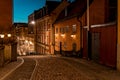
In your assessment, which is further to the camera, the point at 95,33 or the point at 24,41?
the point at 24,41

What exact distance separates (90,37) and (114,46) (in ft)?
20.4

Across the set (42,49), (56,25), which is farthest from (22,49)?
(56,25)

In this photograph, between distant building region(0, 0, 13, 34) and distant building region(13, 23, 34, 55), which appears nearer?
distant building region(0, 0, 13, 34)

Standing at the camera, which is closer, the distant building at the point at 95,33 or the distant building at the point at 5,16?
the distant building at the point at 95,33

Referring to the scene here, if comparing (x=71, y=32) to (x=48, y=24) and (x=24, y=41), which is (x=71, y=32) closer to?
(x=48, y=24)

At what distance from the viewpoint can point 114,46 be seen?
17344 millimetres

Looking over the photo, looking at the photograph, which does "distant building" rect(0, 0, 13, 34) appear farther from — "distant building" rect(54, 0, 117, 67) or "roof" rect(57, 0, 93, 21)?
"roof" rect(57, 0, 93, 21)

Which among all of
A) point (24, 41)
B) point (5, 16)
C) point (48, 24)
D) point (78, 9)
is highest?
point (78, 9)

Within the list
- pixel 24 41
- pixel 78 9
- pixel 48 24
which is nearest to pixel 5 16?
pixel 78 9

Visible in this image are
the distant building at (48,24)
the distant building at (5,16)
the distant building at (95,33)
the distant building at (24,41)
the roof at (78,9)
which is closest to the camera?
the distant building at (95,33)

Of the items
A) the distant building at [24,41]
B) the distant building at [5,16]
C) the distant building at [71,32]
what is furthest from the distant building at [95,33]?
the distant building at [24,41]

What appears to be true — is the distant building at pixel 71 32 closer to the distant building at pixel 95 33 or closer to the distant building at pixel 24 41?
the distant building at pixel 95 33

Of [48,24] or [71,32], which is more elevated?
[48,24]

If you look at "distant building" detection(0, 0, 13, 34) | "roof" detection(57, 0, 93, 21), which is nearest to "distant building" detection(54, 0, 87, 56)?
"roof" detection(57, 0, 93, 21)
